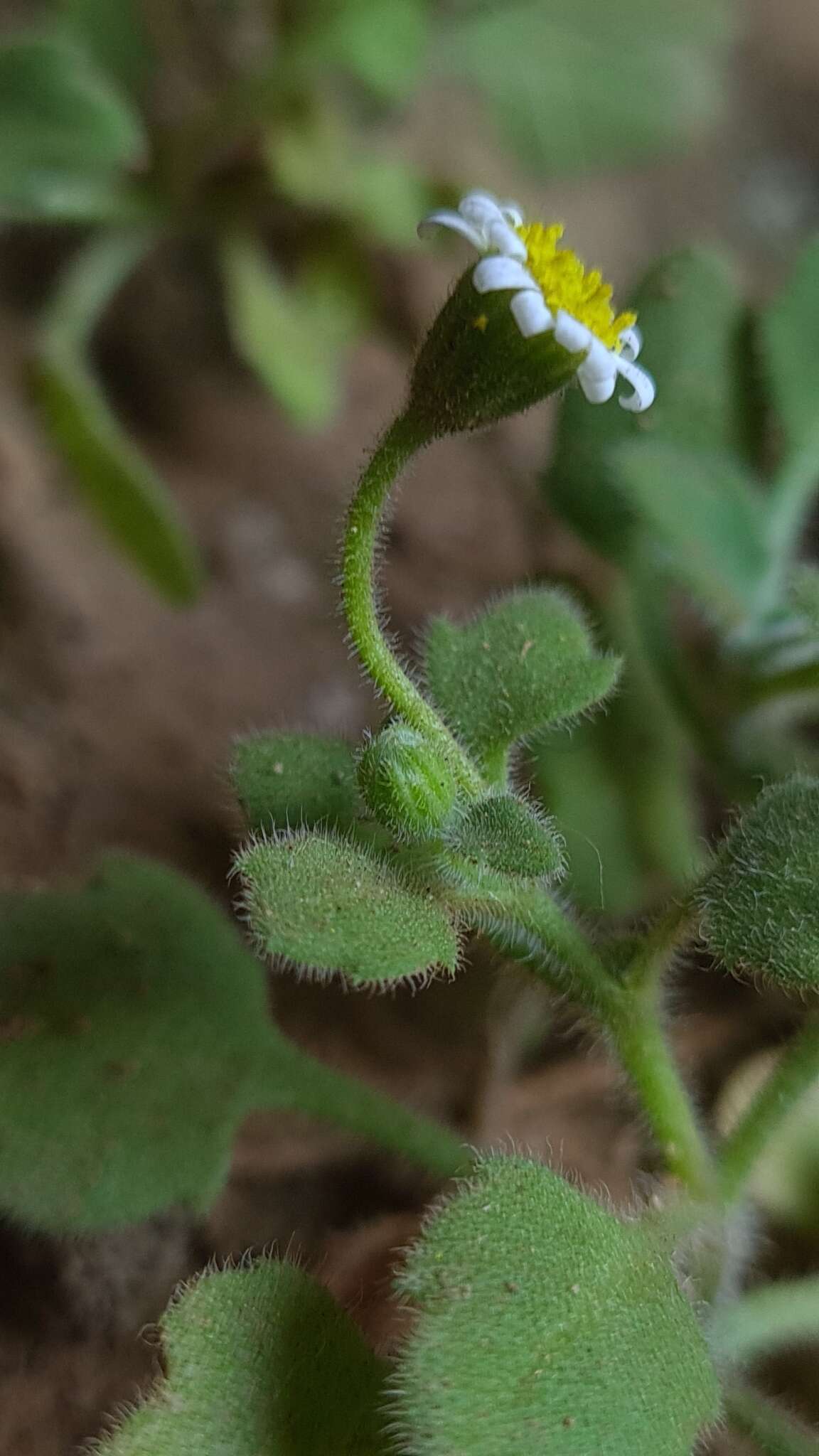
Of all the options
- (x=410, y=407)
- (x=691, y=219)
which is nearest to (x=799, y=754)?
(x=410, y=407)

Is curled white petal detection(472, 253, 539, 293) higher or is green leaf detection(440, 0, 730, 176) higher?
green leaf detection(440, 0, 730, 176)

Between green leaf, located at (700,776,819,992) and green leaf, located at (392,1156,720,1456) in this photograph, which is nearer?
green leaf, located at (392,1156,720,1456)

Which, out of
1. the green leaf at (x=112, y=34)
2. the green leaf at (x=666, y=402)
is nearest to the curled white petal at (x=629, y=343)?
the green leaf at (x=666, y=402)

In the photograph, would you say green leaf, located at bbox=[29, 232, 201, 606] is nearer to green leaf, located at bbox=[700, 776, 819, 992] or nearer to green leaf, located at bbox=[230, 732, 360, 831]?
green leaf, located at bbox=[230, 732, 360, 831]

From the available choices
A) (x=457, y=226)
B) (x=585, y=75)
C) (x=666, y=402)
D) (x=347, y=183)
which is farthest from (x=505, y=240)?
(x=585, y=75)

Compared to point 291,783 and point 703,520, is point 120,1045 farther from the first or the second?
point 703,520

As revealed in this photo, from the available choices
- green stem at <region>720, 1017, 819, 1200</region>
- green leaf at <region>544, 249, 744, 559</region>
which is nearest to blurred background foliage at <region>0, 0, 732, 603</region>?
green leaf at <region>544, 249, 744, 559</region>

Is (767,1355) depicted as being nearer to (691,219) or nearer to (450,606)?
(450,606)
